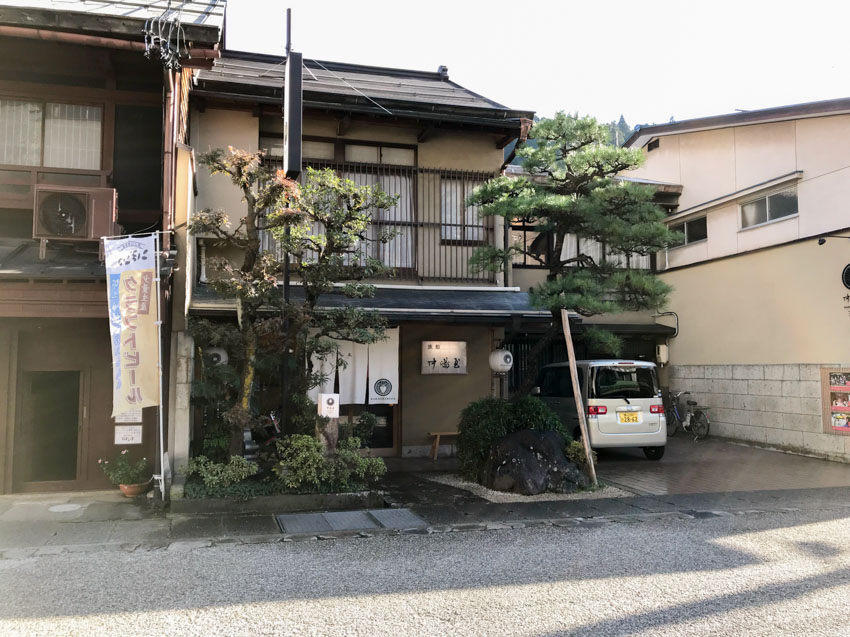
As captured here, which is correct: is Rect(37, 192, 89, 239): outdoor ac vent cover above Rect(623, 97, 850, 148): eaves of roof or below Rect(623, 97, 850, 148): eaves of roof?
below

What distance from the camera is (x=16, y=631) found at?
429cm

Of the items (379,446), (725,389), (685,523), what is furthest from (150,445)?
(725,389)

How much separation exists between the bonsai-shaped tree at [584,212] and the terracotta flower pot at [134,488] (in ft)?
19.5

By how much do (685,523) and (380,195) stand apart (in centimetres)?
570

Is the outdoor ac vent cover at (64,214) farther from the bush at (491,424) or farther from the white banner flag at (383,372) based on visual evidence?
the bush at (491,424)

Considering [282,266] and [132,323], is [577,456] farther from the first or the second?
[132,323]

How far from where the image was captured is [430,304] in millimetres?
10906

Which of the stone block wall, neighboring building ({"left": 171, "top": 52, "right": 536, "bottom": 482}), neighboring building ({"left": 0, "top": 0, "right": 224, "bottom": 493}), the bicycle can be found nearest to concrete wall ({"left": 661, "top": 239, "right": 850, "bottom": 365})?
the stone block wall

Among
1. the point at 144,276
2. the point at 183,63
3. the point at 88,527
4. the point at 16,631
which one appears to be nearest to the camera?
the point at 16,631

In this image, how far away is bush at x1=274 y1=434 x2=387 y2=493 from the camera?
835cm

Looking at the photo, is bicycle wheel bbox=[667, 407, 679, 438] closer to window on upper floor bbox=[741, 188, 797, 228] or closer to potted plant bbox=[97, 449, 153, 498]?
window on upper floor bbox=[741, 188, 797, 228]

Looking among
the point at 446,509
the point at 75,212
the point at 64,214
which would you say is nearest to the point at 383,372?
the point at 446,509

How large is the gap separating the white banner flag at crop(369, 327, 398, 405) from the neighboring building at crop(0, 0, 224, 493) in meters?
3.64

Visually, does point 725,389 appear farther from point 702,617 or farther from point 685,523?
point 702,617
